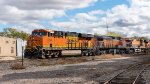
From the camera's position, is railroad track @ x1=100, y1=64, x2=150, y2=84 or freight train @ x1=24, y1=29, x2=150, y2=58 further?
freight train @ x1=24, y1=29, x2=150, y2=58

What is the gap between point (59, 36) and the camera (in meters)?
41.2

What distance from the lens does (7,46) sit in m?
65.8

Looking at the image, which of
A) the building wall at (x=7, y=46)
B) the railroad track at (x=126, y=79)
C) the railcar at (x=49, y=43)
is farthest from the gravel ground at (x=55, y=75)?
the building wall at (x=7, y=46)

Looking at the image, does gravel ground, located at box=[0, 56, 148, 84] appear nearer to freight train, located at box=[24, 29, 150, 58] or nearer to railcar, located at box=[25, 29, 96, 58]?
railcar, located at box=[25, 29, 96, 58]

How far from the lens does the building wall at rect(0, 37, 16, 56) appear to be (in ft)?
209

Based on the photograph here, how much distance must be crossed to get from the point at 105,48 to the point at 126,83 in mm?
42473

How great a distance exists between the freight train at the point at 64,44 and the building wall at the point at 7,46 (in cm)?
2016

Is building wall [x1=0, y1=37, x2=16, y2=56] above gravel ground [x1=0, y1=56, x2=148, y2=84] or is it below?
above

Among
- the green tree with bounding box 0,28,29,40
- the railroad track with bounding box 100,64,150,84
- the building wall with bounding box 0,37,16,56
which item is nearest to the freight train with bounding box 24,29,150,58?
the railroad track with bounding box 100,64,150,84

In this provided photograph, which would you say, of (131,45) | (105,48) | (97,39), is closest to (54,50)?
(97,39)

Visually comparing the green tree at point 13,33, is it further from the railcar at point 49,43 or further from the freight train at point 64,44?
the railcar at point 49,43

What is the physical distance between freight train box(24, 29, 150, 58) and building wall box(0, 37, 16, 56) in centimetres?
2016

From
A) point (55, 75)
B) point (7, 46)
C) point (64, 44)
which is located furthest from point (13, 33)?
point (55, 75)

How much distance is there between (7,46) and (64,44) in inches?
1049
